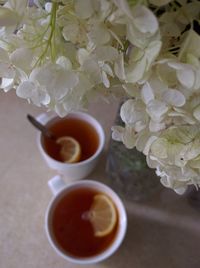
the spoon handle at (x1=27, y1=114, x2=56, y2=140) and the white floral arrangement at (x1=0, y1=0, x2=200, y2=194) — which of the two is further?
the spoon handle at (x1=27, y1=114, x2=56, y2=140)

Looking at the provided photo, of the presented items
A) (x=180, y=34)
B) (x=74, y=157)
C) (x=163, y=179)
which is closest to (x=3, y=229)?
(x=74, y=157)

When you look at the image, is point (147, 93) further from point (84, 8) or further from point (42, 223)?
point (42, 223)

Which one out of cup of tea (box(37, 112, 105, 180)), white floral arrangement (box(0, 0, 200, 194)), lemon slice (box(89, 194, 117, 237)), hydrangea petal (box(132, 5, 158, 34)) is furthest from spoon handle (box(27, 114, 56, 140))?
hydrangea petal (box(132, 5, 158, 34))

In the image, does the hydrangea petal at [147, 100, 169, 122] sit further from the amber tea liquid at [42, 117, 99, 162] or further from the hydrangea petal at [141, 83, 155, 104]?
the amber tea liquid at [42, 117, 99, 162]

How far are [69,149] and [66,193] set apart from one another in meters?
0.08

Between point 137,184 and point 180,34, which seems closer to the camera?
point 180,34

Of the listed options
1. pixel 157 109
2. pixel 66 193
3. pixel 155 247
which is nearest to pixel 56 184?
pixel 66 193

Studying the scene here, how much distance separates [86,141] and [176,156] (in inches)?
15.2

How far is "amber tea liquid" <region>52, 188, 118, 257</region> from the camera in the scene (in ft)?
1.95

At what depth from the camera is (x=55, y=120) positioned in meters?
0.69

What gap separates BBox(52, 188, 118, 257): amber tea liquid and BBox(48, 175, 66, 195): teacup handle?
22 mm

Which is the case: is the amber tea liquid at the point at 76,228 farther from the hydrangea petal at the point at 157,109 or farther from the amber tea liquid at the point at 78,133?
the hydrangea petal at the point at 157,109

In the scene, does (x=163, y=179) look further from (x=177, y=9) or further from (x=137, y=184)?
(x=137, y=184)

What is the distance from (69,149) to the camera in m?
0.68
